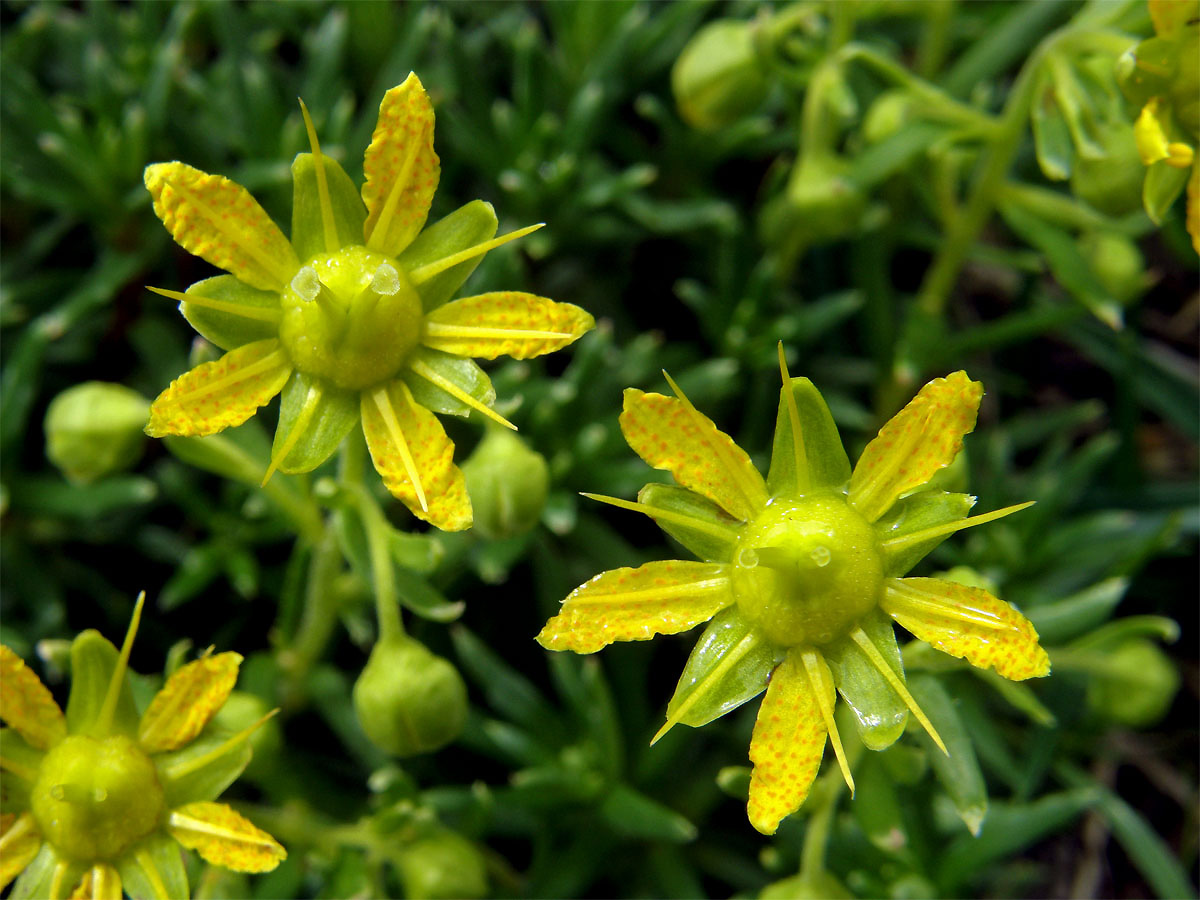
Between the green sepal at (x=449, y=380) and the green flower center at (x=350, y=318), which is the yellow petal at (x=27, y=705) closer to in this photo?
the green flower center at (x=350, y=318)

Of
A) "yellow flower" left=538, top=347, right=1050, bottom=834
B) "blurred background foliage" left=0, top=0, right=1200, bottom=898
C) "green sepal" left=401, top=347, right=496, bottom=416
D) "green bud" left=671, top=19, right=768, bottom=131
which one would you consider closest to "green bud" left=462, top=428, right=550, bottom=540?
"blurred background foliage" left=0, top=0, right=1200, bottom=898

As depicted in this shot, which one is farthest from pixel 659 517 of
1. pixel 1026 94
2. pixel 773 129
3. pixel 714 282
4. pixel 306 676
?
pixel 773 129

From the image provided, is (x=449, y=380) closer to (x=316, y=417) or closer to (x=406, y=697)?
(x=316, y=417)

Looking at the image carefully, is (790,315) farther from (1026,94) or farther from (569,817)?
(569,817)

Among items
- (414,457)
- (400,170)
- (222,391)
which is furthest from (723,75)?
(222,391)

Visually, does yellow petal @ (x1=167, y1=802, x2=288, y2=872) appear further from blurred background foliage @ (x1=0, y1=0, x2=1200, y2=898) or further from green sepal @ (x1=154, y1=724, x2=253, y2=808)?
blurred background foliage @ (x1=0, y1=0, x2=1200, y2=898)

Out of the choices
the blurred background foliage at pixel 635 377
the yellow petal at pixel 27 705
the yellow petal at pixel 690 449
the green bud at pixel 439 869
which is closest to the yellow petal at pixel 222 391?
the blurred background foliage at pixel 635 377
